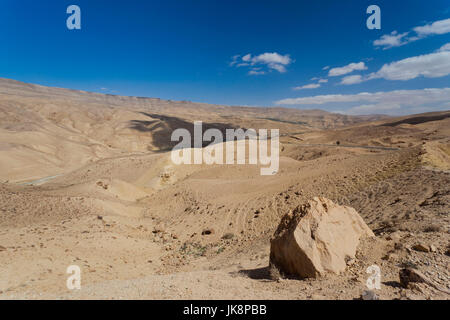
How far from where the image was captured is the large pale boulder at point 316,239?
4.28 meters

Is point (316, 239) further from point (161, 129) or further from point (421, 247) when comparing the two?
point (161, 129)

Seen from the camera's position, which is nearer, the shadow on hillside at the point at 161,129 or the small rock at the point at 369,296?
the small rock at the point at 369,296

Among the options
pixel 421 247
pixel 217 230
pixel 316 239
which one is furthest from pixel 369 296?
pixel 217 230

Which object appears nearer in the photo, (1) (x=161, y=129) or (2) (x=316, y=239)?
(2) (x=316, y=239)

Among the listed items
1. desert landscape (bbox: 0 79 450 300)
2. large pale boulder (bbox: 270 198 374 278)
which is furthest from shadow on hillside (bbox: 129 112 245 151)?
large pale boulder (bbox: 270 198 374 278)

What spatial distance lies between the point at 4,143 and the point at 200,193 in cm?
2885

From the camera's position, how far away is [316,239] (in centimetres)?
444

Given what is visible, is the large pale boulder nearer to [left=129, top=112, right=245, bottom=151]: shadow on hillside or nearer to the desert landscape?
the desert landscape

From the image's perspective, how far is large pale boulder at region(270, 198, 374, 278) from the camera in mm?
4281

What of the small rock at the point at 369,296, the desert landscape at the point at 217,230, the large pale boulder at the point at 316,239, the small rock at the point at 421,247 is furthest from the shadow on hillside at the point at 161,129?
the small rock at the point at 369,296

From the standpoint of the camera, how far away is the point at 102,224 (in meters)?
9.30

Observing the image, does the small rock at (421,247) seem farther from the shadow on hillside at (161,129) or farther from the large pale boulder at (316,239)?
the shadow on hillside at (161,129)
